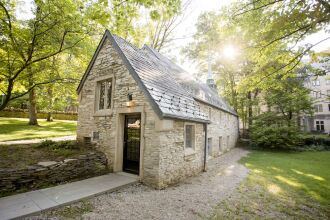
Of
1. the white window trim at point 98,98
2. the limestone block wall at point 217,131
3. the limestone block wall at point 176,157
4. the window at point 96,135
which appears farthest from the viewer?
the limestone block wall at point 217,131

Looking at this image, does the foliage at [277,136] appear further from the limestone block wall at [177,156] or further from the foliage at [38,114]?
the foliage at [38,114]

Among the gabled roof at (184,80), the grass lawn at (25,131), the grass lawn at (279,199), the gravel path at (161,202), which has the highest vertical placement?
the gabled roof at (184,80)

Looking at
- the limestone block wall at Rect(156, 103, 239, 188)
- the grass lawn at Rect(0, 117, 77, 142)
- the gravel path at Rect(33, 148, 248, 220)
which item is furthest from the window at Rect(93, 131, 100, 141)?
the grass lawn at Rect(0, 117, 77, 142)

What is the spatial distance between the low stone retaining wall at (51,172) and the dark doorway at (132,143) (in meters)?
1.01

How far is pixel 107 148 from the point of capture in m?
8.10

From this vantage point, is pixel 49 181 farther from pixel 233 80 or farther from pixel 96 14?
pixel 233 80

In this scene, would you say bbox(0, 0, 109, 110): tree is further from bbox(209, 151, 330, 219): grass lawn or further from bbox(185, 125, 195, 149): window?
bbox(209, 151, 330, 219): grass lawn

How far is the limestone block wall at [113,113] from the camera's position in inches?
263

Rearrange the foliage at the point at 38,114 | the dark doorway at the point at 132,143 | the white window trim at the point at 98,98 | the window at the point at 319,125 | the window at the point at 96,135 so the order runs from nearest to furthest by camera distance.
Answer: the dark doorway at the point at 132,143
the white window trim at the point at 98,98
the window at the point at 96,135
the foliage at the point at 38,114
the window at the point at 319,125

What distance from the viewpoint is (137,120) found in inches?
310

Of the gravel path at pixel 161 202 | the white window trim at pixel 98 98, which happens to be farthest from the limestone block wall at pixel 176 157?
the white window trim at pixel 98 98

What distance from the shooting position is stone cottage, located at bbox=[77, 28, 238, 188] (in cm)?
666

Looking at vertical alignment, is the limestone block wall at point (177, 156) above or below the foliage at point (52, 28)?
below

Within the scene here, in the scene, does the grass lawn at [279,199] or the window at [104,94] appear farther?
the window at [104,94]
